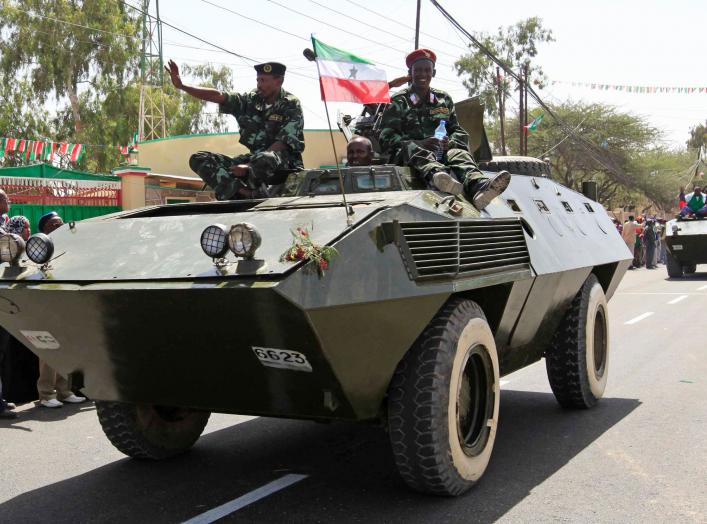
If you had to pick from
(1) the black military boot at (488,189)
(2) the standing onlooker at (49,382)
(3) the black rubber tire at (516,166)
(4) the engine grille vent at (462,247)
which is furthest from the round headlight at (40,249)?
(3) the black rubber tire at (516,166)

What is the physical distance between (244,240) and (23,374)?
221 centimetres

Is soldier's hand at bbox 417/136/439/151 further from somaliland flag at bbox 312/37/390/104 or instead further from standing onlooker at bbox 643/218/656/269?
standing onlooker at bbox 643/218/656/269

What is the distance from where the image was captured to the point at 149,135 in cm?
3178

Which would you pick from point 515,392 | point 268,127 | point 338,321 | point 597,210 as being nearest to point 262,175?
point 268,127

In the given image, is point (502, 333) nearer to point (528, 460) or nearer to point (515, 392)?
point (528, 460)

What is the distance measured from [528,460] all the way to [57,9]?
32.1m

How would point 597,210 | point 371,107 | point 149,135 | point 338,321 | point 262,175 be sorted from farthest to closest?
point 149,135, point 597,210, point 371,107, point 262,175, point 338,321

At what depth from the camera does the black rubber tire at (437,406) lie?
3928 millimetres

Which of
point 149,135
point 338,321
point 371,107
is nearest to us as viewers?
point 338,321

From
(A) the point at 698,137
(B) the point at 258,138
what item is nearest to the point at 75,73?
(B) the point at 258,138

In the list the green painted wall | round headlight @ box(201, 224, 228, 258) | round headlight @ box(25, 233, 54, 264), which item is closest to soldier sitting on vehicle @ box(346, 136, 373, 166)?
round headlight @ box(201, 224, 228, 258)

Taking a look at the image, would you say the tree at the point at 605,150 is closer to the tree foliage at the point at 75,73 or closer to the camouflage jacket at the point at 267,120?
the tree foliage at the point at 75,73

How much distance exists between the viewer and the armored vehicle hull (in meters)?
3.56

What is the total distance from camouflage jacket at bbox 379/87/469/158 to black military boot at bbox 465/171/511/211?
102 cm
